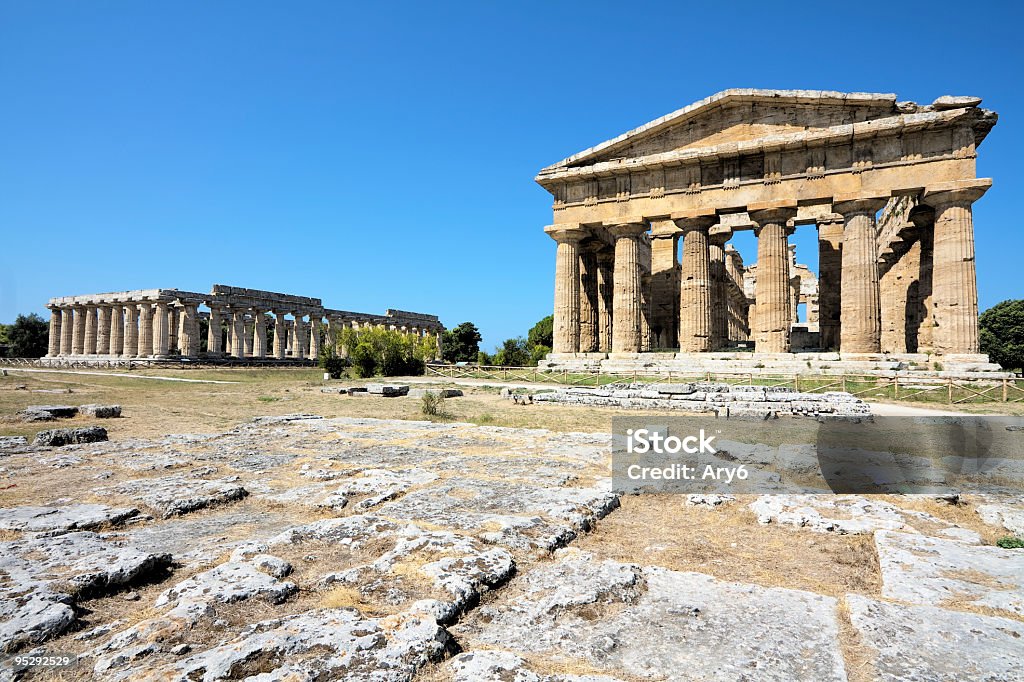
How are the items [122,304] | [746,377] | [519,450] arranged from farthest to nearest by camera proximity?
[122,304] < [746,377] < [519,450]

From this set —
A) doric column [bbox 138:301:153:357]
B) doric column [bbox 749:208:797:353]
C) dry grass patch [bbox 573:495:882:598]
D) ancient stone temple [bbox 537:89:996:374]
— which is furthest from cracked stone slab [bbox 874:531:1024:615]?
doric column [bbox 138:301:153:357]

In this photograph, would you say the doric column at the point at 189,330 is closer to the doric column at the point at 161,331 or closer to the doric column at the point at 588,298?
the doric column at the point at 161,331

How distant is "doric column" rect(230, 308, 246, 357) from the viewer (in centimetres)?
5312

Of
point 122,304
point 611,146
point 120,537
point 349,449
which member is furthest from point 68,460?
point 122,304

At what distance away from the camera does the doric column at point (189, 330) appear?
50.0m

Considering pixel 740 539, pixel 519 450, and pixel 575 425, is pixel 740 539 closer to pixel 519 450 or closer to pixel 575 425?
pixel 519 450

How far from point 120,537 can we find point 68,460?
426cm

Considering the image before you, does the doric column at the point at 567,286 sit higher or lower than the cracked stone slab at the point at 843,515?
higher

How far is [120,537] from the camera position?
12.9 ft

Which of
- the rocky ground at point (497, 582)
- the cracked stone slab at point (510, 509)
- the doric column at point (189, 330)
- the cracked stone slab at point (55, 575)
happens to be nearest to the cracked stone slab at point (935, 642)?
the rocky ground at point (497, 582)

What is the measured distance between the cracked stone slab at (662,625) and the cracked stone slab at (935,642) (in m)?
0.17

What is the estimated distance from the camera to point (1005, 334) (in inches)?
1785

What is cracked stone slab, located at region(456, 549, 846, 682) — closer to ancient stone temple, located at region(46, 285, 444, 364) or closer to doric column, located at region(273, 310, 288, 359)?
ancient stone temple, located at region(46, 285, 444, 364)

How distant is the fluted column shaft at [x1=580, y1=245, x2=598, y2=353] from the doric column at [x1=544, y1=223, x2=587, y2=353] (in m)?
0.78
